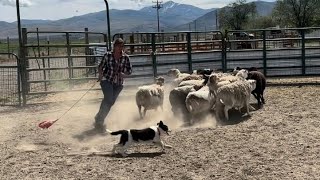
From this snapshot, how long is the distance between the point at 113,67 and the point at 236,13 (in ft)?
295

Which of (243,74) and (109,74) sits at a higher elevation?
(109,74)

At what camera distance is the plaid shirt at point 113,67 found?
8.85 m

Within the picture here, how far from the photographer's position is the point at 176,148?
7.25 meters

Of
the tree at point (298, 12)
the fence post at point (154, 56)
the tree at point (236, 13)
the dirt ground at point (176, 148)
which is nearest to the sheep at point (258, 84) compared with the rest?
the dirt ground at point (176, 148)

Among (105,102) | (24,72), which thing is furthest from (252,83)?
(24,72)

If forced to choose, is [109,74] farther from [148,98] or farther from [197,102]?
[197,102]

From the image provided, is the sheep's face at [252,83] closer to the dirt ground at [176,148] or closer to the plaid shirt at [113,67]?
the dirt ground at [176,148]

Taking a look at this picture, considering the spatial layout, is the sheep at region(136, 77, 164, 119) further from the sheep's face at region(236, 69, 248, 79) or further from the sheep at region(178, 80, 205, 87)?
the sheep's face at region(236, 69, 248, 79)

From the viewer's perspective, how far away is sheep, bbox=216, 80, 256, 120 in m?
9.10

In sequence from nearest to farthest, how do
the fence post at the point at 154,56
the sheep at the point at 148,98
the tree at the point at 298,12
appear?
the sheep at the point at 148,98
the fence post at the point at 154,56
the tree at the point at 298,12

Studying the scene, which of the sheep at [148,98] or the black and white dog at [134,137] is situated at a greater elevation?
the sheep at [148,98]

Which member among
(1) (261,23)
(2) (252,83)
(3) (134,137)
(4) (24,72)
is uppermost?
(1) (261,23)

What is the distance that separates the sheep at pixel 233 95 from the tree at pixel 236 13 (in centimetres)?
8533

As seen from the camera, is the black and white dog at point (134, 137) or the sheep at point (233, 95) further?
the sheep at point (233, 95)
